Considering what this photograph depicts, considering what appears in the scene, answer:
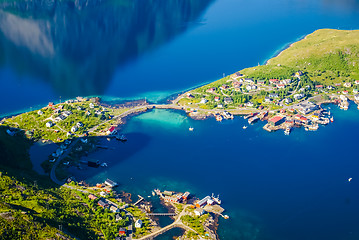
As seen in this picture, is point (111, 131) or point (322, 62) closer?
point (111, 131)

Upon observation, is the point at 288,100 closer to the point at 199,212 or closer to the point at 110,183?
the point at 199,212

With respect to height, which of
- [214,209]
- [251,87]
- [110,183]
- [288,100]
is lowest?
[214,209]

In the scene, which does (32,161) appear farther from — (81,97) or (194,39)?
(194,39)

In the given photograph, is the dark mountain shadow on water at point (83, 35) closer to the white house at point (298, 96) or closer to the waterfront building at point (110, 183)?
the waterfront building at point (110, 183)

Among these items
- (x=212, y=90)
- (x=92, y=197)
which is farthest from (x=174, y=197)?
(x=212, y=90)

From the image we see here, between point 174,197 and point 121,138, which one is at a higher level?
point 121,138

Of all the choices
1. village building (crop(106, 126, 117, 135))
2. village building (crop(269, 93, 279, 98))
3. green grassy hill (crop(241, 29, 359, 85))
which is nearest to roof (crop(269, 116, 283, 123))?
village building (crop(269, 93, 279, 98))

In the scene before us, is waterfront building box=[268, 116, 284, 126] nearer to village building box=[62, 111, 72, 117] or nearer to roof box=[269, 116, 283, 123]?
roof box=[269, 116, 283, 123]

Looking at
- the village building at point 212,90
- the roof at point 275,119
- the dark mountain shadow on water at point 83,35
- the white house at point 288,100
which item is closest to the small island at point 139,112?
the roof at point 275,119
